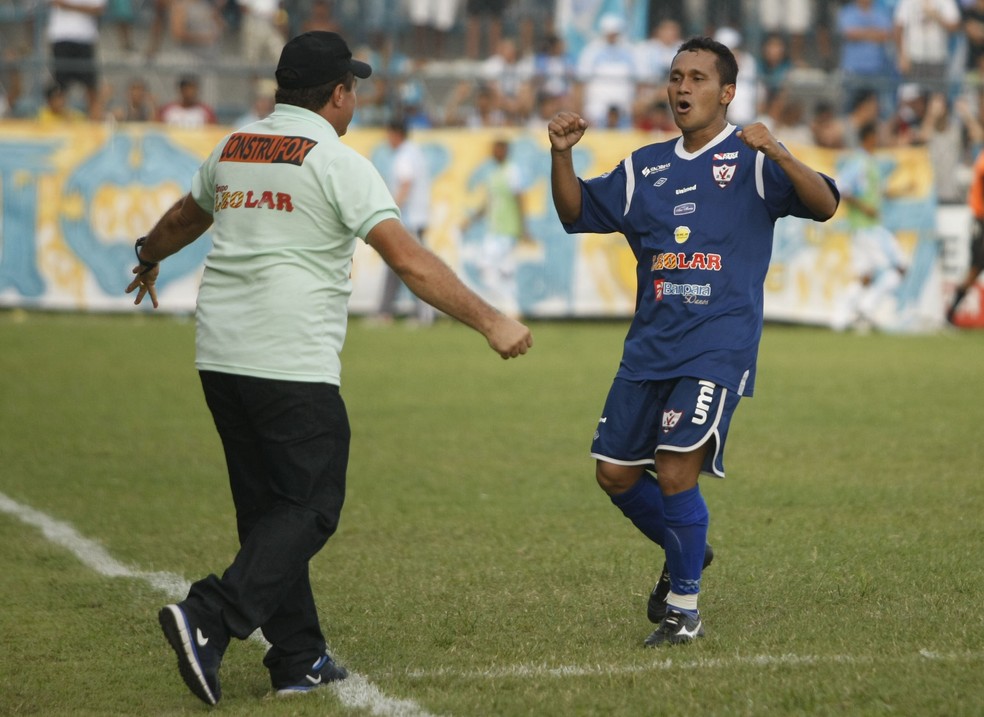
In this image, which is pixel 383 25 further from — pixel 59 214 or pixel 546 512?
pixel 546 512

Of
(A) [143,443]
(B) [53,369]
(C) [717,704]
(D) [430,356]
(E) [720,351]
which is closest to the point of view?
(C) [717,704]

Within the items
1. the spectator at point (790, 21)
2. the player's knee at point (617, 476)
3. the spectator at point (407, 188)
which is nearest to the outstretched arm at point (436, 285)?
the player's knee at point (617, 476)

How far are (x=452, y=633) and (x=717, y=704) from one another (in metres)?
1.31

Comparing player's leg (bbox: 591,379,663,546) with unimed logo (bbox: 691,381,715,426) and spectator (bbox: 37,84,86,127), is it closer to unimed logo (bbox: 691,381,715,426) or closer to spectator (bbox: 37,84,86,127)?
unimed logo (bbox: 691,381,715,426)

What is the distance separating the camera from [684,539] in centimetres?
511

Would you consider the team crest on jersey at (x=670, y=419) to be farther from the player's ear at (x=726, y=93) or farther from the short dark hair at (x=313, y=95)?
the short dark hair at (x=313, y=95)

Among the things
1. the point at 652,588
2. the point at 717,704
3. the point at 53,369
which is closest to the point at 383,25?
the point at 53,369

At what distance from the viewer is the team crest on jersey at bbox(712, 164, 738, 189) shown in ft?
17.1

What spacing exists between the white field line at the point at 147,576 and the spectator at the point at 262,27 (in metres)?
12.2

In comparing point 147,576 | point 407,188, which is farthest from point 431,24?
point 147,576

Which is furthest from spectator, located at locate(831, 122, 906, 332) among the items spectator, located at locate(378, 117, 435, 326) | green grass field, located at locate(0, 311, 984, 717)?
spectator, located at locate(378, 117, 435, 326)

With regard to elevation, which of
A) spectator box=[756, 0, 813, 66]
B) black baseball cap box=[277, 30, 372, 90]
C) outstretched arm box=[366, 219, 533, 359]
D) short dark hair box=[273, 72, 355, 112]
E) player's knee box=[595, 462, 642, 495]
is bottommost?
player's knee box=[595, 462, 642, 495]

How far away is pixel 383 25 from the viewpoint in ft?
63.0

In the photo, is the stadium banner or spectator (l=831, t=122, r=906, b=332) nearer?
the stadium banner
